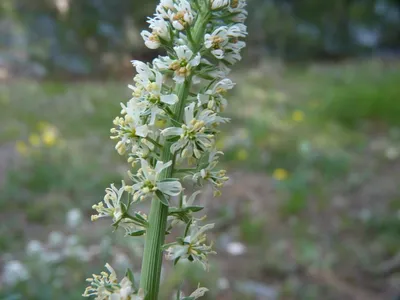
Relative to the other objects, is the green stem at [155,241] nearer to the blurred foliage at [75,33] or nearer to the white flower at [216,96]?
the white flower at [216,96]

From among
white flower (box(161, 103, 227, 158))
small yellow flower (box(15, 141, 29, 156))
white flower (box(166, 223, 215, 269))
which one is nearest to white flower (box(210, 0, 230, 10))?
white flower (box(161, 103, 227, 158))

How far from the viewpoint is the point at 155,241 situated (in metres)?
1.36

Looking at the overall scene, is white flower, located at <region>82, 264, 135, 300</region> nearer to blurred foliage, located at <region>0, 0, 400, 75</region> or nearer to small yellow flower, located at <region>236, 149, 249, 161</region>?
small yellow flower, located at <region>236, 149, 249, 161</region>

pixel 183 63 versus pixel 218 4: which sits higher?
pixel 218 4

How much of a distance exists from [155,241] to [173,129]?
0.27 metres

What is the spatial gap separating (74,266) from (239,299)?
0.97 m

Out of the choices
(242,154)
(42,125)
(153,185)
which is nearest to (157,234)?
(153,185)

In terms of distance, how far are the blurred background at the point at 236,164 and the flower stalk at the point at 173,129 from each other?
3.11 feet

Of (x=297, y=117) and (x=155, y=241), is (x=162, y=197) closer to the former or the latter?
(x=155, y=241)

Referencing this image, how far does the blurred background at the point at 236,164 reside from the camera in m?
3.53

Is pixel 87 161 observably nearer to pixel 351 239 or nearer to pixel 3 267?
pixel 3 267

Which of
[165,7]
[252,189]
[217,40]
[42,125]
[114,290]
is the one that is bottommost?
[114,290]

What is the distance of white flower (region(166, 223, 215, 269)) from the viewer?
1.41m

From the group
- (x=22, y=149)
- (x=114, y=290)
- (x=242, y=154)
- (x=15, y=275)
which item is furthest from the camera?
(x=242, y=154)
